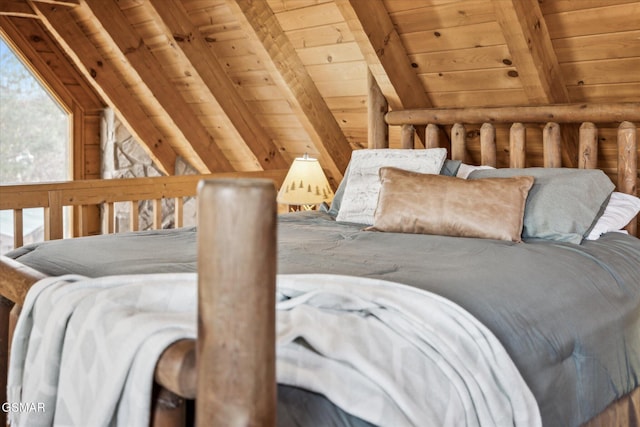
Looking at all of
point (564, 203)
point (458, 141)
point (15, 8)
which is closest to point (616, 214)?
point (564, 203)

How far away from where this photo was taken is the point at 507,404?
144 centimetres

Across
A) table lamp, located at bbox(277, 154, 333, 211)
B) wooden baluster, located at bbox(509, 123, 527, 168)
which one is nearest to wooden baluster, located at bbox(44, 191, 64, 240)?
table lamp, located at bbox(277, 154, 333, 211)

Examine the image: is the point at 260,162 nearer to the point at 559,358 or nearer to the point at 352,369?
the point at 559,358

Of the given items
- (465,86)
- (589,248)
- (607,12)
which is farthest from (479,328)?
(465,86)

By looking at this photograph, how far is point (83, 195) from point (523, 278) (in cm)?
255

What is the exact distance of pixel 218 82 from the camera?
173 inches

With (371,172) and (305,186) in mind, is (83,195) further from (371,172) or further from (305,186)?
(371,172)

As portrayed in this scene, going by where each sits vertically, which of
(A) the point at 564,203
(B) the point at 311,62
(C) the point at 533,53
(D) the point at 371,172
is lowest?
(A) the point at 564,203

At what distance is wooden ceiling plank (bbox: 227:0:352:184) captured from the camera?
371 centimetres

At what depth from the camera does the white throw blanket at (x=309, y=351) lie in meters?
1.17

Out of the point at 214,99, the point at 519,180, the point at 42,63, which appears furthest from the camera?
the point at 42,63

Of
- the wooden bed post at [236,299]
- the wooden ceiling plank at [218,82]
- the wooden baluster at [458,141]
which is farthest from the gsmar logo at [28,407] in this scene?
the wooden ceiling plank at [218,82]

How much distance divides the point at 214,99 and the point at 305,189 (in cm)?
108

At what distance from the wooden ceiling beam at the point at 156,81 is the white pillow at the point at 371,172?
207cm
